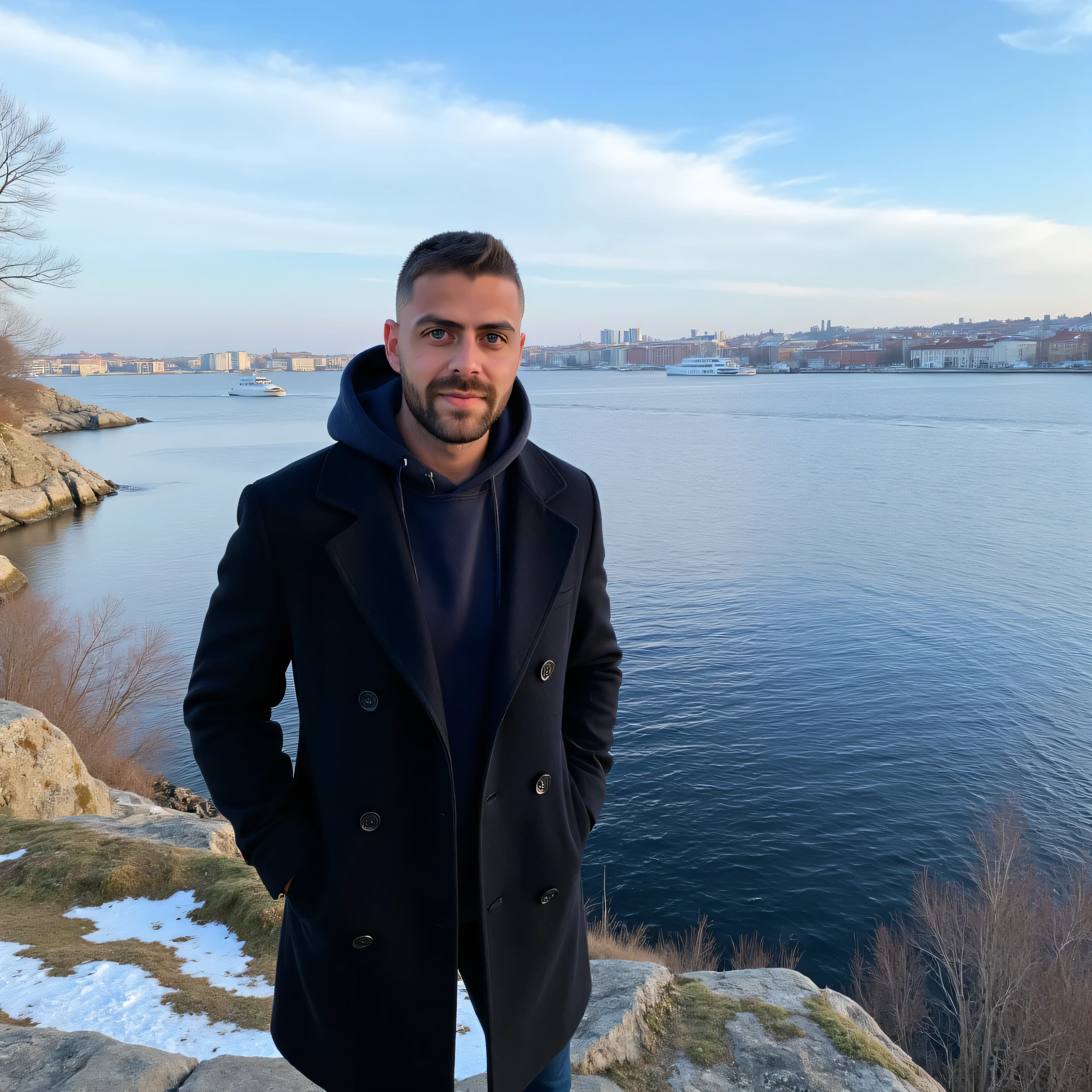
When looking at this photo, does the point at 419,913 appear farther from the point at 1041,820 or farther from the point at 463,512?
the point at 1041,820

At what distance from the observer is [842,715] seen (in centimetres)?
2358

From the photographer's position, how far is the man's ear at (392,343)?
2.47m

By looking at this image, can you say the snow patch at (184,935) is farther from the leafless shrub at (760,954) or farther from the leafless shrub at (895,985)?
the leafless shrub at (895,985)

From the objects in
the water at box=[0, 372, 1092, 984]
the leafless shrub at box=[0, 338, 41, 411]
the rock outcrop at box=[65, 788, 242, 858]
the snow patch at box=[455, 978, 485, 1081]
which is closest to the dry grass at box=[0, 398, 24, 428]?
the leafless shrub at box=[0, 338, 41, 411]

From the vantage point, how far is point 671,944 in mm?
14992

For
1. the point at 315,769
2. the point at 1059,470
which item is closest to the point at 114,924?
the point at 315,769

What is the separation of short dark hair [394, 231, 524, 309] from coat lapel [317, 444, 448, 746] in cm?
56

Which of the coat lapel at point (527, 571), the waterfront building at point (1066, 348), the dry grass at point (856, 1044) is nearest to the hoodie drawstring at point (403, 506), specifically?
the coat lapel at point (527, 571)

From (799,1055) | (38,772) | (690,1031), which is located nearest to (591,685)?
(690,1031)

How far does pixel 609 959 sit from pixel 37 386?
78132mm

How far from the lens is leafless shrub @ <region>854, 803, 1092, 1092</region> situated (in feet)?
42.1

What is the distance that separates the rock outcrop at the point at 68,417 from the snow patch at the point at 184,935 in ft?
290

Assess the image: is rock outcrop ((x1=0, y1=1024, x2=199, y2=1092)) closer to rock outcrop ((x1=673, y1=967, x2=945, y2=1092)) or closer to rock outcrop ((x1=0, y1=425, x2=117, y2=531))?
rock outcrop ((x1=673, y1=967, x2=945, y2=1092))

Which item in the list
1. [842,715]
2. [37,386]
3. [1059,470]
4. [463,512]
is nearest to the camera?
[463,512]
